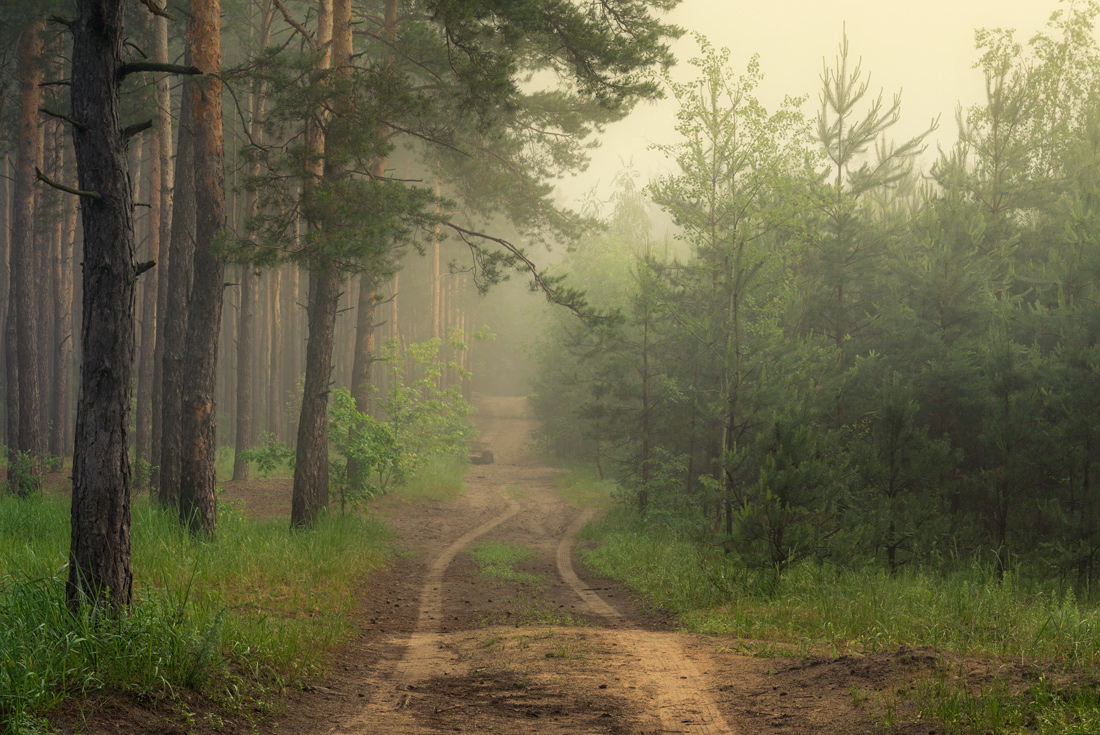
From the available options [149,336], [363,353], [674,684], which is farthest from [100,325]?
[149,336]

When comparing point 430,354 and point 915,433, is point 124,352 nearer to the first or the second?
point 915,433

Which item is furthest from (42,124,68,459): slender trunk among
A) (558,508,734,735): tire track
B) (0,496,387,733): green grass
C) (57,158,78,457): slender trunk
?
(558,508,734,735): tire track

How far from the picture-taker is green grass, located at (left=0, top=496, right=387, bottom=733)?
4176 mm

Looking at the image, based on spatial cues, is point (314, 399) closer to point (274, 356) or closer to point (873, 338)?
point (873, 338)

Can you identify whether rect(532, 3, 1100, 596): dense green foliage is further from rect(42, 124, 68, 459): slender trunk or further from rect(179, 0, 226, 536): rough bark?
rect(42, 124, 68, 459): slender trunk

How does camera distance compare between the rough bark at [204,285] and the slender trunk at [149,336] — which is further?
the slender trunk at [149,336]

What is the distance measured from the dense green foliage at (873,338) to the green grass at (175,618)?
5.83 meters

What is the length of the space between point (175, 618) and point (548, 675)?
300cm

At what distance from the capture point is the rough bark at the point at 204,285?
9695 mm

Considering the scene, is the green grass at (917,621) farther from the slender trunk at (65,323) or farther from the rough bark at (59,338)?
the slender trunk at (65,323)

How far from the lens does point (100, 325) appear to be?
15.5 feet

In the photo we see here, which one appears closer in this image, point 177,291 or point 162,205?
point 177,291

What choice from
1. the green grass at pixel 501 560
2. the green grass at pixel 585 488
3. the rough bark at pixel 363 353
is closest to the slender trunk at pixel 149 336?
the rough bark at pixel 363 353

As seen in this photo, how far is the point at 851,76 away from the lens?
1834 cm
